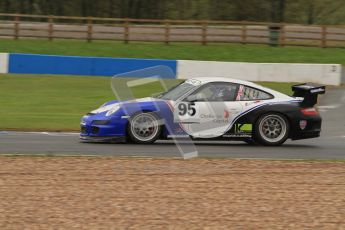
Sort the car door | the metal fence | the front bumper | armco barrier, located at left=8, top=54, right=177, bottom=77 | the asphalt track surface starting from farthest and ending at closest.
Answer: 1. the metal fence
2. armco barrier, located at left=8, top=54, right=177, bottom=77
3. the car door
4. the front bumper
5. the asphalt track surface

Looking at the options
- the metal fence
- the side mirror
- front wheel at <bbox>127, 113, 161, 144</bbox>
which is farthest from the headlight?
the metal fence

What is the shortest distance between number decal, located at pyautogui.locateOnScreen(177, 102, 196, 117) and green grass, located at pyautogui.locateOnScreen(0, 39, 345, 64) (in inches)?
745

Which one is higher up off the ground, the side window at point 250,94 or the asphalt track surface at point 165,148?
the side window at point 250,94

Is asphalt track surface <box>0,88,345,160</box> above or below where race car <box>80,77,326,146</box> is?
below

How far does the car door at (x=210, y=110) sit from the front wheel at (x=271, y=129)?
1.57 ft

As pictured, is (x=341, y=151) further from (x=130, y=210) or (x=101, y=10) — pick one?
(x=101, y=10)

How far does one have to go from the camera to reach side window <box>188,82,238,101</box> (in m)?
12.4

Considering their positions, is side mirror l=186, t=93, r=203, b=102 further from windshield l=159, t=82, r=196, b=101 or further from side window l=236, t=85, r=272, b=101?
side window l=236, t=85, r=272, b=101

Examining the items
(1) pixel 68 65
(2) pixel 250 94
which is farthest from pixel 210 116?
(1) pixel 68 65

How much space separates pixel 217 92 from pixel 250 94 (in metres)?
0.60

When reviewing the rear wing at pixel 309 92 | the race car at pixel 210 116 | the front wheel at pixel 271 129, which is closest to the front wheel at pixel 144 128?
the race car at pixel 210 116

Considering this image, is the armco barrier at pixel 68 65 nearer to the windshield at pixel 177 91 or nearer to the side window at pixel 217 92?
the windshield at pixel 177 91

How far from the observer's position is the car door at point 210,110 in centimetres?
1227

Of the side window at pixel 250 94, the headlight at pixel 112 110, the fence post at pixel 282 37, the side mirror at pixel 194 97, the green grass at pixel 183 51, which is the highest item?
the fence post at pixel 282 37
